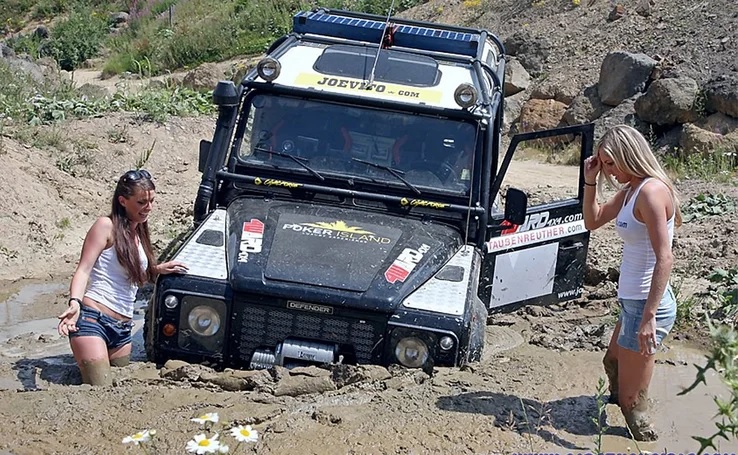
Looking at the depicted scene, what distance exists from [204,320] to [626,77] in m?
12.8

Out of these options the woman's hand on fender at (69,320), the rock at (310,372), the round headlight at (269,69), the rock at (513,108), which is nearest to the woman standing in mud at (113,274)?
the woman's hand on fender at (69,320)

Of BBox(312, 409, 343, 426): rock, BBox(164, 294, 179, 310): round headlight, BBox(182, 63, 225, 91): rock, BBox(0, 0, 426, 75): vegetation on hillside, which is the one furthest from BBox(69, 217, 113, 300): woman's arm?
BBox(0, 0, 426, 75): vegetation on hillside

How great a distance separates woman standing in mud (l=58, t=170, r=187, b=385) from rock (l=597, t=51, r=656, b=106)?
1253cm

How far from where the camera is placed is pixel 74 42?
26453 millimetres

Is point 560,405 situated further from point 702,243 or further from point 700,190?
point 700,190

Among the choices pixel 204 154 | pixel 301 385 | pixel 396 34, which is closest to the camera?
pixel 301 385

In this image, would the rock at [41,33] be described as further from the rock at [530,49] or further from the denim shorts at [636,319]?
the denim shorts at [636,319]

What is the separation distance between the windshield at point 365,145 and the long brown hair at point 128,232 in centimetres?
107

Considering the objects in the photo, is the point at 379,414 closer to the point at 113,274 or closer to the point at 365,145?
the point at 113,274

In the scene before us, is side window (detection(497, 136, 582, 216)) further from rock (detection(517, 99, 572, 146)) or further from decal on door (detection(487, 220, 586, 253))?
decal on door (detection(487, 220, 586, 253))

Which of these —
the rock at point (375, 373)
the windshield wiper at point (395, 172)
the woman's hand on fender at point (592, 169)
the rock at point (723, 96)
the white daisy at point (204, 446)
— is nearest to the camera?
the white daisy at point (204, 446)

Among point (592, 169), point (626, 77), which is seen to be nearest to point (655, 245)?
point (592, 169)

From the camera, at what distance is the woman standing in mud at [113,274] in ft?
17.7

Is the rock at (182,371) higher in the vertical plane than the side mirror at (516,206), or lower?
lower
